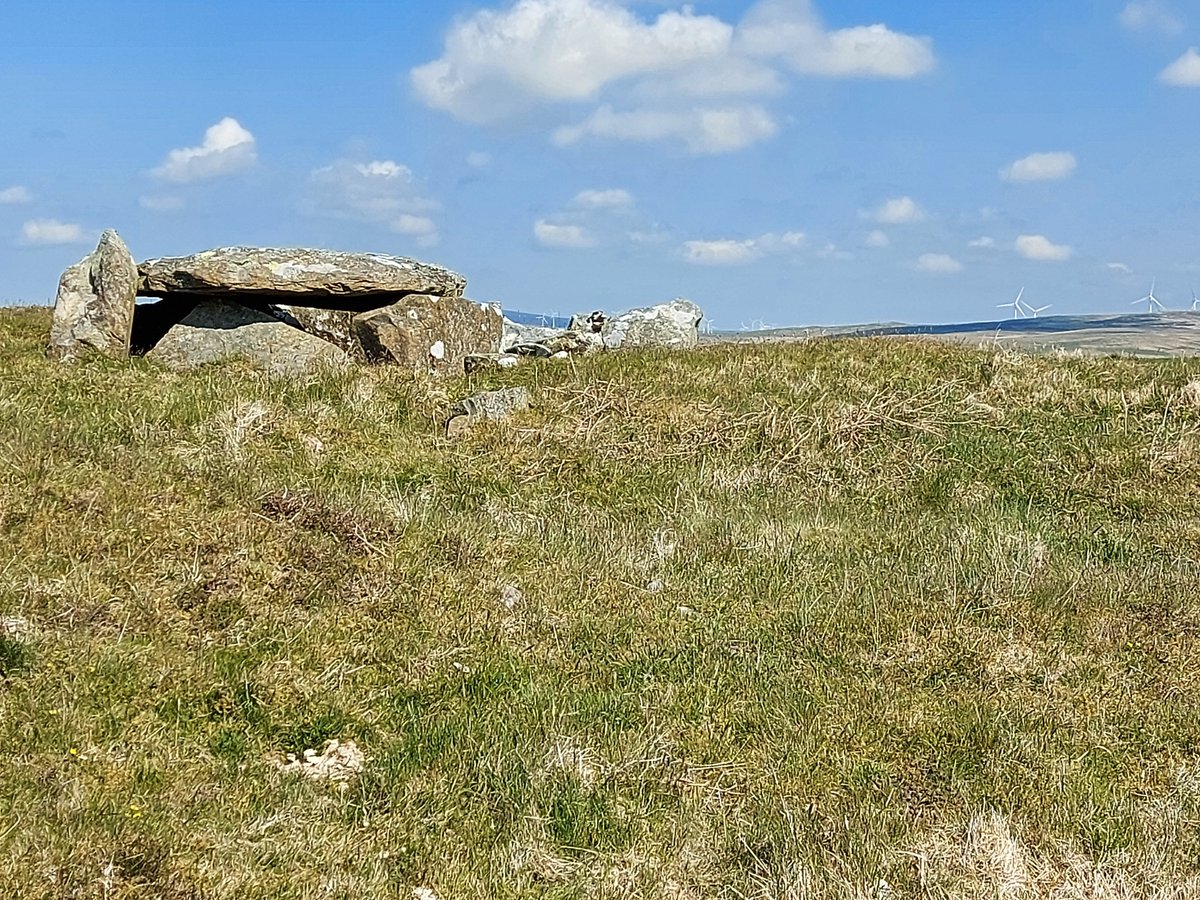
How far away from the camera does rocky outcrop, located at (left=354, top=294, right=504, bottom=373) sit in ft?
51.6

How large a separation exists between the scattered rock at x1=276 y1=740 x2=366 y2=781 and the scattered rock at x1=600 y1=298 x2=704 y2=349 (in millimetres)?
12560

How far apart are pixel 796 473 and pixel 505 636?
250 inches

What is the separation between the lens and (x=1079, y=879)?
5.39m

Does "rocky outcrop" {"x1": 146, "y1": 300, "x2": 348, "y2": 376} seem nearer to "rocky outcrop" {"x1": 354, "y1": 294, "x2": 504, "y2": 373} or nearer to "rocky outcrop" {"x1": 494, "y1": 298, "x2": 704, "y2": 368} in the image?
"rocky outcrop" {"x1": 354, "y1": 294, "x2": 504, "y2": 373}

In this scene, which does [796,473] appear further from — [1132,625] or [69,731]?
[69,731]

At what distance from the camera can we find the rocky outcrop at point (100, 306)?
580 inches

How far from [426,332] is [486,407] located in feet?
8.82

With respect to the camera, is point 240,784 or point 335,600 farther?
point 335,600

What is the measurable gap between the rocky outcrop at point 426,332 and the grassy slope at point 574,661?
2589 mm

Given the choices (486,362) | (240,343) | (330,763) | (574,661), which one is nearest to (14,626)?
(330,763)

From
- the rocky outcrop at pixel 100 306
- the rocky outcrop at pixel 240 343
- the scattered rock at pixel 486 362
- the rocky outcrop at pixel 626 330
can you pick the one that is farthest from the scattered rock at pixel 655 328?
the rocky outcrop at pixel 100 306

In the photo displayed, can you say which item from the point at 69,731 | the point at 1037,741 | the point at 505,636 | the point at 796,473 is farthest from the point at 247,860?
the point at 796,473

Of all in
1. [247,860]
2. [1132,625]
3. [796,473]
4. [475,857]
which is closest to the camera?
[247,860]

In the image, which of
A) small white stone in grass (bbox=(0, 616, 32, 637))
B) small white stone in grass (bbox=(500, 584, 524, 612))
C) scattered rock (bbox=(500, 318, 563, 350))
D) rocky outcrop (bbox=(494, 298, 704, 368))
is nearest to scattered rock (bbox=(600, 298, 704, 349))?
rocky outcrop (bbox=(494, 298, 704, 368))
